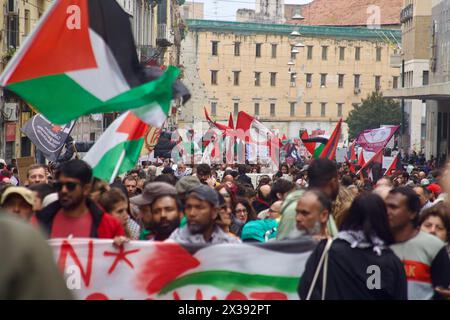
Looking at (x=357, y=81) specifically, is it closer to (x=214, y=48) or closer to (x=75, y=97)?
(x=214, y=48)

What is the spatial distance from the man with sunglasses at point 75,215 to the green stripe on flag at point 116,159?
1.28m

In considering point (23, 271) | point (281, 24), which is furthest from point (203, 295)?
point (281, 24)

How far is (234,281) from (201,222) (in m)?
0.47

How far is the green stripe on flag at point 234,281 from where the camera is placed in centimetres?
635

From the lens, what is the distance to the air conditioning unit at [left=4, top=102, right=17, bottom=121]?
107 feet

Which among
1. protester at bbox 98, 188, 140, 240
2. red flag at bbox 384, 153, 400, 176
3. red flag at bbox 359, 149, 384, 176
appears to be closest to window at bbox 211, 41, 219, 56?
red flag at bbox 359, 149, 384, 176

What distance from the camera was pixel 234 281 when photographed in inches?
252

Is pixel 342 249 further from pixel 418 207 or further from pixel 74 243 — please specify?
pixel 74 243

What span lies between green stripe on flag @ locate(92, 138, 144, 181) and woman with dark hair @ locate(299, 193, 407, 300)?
99.1 inches

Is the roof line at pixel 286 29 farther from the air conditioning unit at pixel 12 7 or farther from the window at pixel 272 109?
the air conditioning unit at pixel 12 7

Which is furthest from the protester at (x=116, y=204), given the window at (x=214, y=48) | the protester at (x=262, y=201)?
the window at (x=214, y=48)

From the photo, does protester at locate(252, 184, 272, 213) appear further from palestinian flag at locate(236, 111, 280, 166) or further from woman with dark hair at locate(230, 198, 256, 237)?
palestinian flag at locate(236, 111, 280, 166)

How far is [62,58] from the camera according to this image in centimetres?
791
